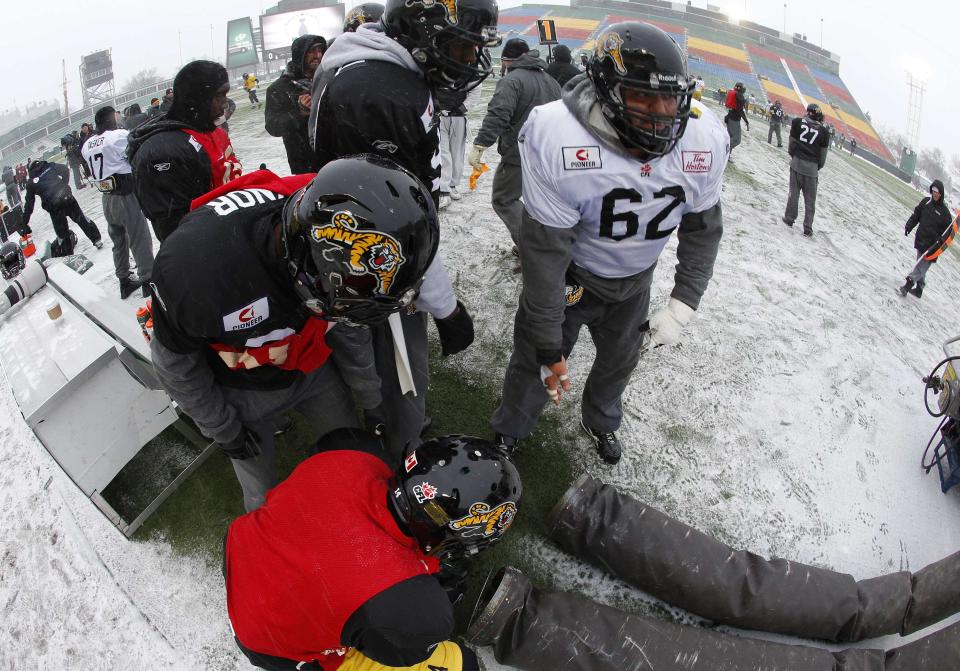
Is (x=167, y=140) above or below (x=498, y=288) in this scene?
above

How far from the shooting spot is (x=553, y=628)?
2.55 m

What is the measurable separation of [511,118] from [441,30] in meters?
2.47

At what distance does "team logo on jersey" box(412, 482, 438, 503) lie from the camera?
2.02 m

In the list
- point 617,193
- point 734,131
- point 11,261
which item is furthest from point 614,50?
point 734,131

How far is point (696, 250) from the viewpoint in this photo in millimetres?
2975

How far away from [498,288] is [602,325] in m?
2.00

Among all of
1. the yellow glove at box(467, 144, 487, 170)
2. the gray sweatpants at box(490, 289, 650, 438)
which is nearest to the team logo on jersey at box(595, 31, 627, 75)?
the gray sweatpants at box(490, 289, 650, 438)

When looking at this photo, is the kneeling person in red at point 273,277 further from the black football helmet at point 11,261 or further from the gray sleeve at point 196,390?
the black football helmet at point 11,261

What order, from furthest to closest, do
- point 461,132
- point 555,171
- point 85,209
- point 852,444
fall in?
point 85,209, point 461,132, point 852,444, point 555,171

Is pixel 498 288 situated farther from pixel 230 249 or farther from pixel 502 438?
pixel 230 249

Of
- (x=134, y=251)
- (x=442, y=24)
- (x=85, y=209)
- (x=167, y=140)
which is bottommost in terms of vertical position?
(x=85, y=209)

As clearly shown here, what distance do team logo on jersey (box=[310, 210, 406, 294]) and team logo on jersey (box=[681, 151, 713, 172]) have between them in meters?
1.56

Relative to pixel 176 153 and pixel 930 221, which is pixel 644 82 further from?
pixel 930 221

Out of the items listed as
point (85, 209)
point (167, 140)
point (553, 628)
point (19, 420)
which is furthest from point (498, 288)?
point (85, 209)
